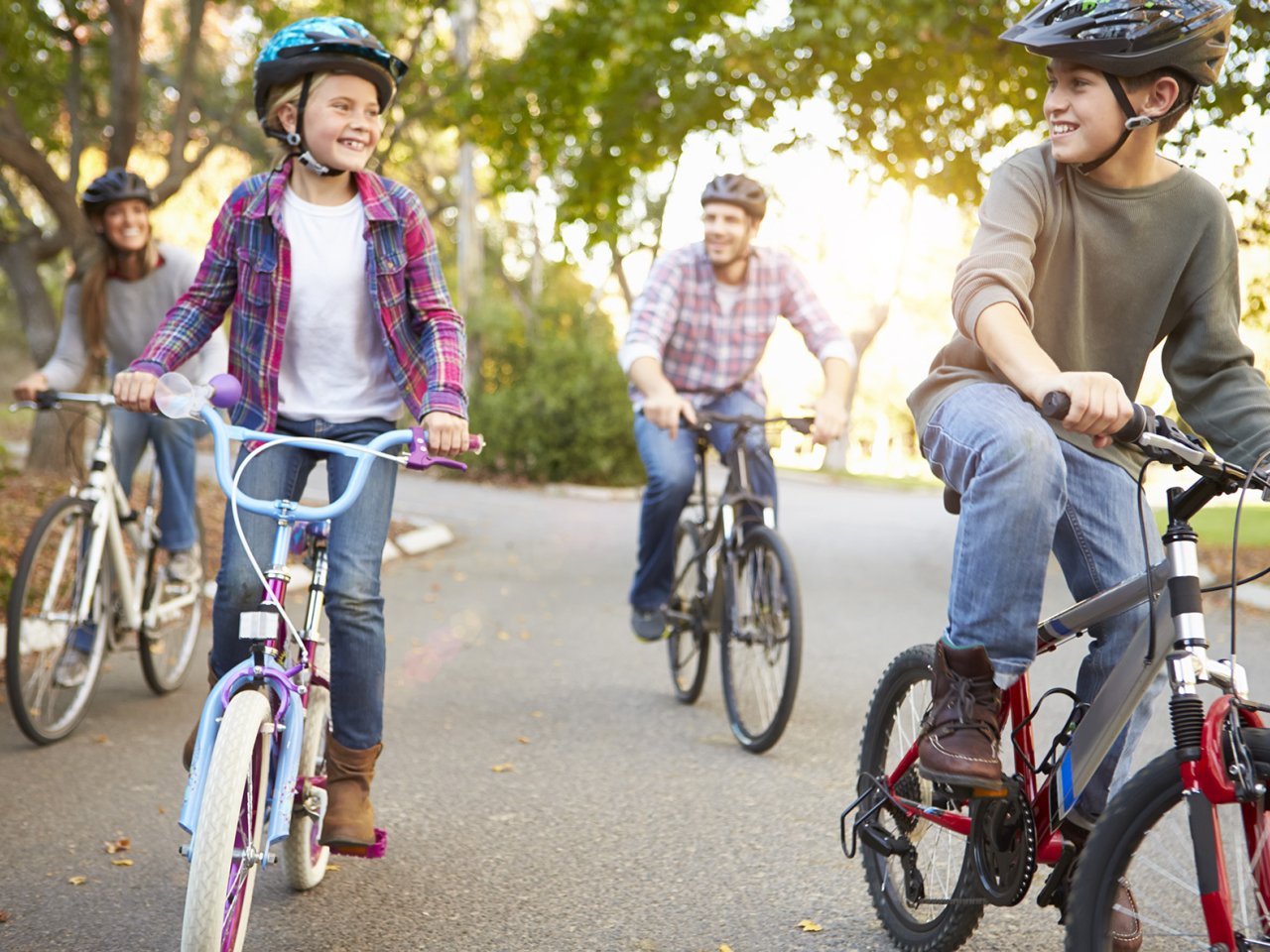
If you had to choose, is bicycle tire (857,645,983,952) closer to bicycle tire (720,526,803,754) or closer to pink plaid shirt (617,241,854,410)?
bicycle tire (720,526,803,754)

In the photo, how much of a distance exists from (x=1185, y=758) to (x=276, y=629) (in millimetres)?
1869

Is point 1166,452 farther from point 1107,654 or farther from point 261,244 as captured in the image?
point 261,244

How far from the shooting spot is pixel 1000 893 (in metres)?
2.85

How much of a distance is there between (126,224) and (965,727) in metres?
4.57

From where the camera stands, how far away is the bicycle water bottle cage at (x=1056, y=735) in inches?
113

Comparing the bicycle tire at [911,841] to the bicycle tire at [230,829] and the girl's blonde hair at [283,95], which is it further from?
the girl's blonde hair at [283,95]

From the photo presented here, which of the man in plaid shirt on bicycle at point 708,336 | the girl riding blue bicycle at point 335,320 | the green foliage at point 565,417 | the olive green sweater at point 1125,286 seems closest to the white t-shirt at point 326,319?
the girl riding blue bicycle at point 335,320

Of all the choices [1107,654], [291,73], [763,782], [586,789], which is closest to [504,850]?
[586,789]

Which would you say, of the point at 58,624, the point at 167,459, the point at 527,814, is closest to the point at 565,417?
the point at 167,459

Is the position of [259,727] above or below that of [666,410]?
below

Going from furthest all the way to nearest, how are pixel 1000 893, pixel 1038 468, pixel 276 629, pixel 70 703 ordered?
pixel 70 703, pixel 276 629, pixel 1000 893, pixel 1038 468

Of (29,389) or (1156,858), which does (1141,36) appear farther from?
(29,389)

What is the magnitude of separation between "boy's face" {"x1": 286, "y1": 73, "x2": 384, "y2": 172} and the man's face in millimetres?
2440

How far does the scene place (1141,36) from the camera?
8.81 ft
